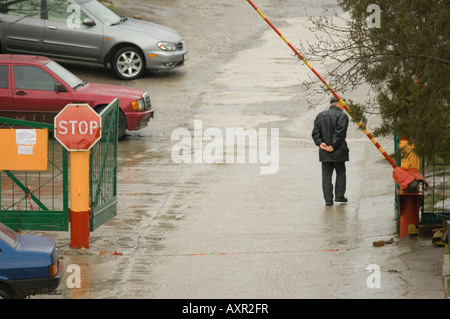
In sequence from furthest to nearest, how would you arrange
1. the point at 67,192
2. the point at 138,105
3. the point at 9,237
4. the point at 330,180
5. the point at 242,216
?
the point at 138,105
the point at 330,180
the point at 242,216
the point at 67,192
the point at 9,237

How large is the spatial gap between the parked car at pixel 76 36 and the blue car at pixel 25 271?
1238 centimetres

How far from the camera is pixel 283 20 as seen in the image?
27.1 meters

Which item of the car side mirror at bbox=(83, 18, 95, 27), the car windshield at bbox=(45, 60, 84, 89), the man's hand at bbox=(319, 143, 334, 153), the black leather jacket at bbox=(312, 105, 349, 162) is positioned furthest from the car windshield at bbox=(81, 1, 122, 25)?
the man's hand at bbox=(319, 143, 334, 153)

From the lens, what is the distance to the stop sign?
36.1 ft

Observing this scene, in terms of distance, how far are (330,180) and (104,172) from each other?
3476 millimetres

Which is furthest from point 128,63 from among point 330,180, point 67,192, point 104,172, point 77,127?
point 77,127

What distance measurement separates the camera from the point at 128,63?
20984mm

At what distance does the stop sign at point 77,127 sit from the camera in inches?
433

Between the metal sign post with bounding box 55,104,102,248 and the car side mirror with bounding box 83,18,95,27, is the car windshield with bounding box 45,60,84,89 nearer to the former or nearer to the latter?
the car side mirror with bounding box 83,18,95,27

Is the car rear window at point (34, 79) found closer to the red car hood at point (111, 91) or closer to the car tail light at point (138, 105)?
the red car hood at point (111, 91)

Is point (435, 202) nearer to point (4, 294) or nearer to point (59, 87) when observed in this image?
point (4, 294)

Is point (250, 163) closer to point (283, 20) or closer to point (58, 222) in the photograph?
point (58, 222)

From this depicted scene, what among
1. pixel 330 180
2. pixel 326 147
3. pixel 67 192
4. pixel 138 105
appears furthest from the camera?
pixel 138 105

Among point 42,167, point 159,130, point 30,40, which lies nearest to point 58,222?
point 42,167
